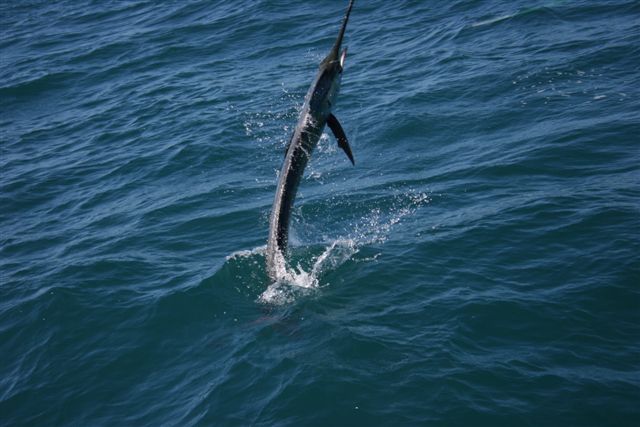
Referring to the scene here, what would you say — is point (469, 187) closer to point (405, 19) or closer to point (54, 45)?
point (405, 19)

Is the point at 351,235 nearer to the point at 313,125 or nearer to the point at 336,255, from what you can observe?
the point at 336,255

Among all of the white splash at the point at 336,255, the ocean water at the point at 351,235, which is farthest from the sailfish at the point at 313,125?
the ocean water at the point at 351,235

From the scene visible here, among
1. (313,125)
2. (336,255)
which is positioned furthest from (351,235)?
(313,125)

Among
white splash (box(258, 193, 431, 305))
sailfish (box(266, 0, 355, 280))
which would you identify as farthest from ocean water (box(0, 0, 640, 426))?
sailfish (box(266, 0, 355, 280))

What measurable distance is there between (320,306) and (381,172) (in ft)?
17.0

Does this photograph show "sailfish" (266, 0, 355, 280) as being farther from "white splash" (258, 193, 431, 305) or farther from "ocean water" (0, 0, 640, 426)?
"ocean water" (0, 0, 640, 426)

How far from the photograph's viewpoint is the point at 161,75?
2433 centimetres

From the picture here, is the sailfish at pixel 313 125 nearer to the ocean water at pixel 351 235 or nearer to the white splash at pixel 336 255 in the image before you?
the white splash at pixel 336 255

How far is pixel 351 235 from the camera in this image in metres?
13.3

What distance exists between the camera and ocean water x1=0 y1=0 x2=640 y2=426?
9.39 m

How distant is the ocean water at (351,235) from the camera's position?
370 inches

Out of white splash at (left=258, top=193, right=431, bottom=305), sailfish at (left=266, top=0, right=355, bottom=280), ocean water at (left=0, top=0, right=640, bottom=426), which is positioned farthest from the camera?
white splash at (left=258, top=193, right=431, bottom=305)

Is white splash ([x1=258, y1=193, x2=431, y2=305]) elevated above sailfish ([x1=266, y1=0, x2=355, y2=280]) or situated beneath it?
situated beneath

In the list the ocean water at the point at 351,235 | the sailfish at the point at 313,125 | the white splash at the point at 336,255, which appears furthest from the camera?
the white splash at the point at 336,255
